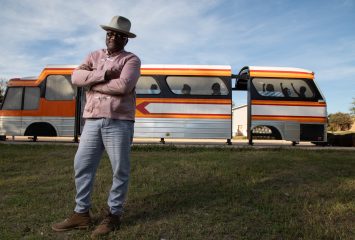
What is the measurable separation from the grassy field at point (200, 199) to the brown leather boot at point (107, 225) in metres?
0.07

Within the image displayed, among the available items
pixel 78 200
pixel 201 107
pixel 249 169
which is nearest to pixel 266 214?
pixel 78 200

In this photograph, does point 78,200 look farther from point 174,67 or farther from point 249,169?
point 174,67

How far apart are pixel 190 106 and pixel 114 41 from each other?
10.3 m

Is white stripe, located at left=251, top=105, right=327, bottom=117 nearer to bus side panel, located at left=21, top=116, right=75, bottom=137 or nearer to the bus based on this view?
the bus

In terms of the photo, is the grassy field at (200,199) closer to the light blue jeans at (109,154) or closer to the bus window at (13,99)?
the light blue jeans at (109,154)

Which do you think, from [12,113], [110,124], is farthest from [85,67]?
[12,113]

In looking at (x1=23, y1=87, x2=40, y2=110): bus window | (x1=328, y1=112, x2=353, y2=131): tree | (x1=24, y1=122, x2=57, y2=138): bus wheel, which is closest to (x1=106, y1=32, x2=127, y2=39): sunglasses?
(x1=24, y1=122, x2=57, y2=138): bus wheel

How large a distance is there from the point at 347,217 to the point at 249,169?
291 centimetres

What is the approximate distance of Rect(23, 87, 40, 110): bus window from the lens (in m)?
14.4

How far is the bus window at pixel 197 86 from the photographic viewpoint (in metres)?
14.1

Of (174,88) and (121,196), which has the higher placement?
(174,88)

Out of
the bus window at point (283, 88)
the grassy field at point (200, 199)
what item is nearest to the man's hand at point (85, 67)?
the grassy field at point (200, 199)

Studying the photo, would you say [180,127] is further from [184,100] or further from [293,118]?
[293,118]

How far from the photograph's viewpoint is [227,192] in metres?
5.15
